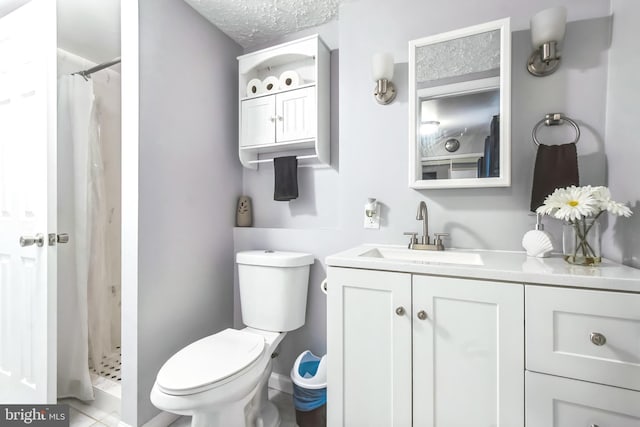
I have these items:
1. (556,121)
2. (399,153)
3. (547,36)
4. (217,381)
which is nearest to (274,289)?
(217,381)

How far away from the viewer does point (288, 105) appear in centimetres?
171

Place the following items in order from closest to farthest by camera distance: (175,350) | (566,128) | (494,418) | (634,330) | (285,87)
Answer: (634,330) → (494,418) → (566,128) → (175,350) → (285,87)

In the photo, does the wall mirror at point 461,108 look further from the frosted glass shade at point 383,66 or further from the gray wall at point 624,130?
the gray wall at point 624,130

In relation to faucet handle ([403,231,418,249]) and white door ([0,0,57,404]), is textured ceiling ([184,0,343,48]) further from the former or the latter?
faucet handle ([403,231,418,249])

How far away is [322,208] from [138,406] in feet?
4.46

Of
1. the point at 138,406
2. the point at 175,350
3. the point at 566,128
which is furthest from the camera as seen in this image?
the point at 175,350

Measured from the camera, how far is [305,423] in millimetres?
1373

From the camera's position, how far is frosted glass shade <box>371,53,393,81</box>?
1413 millimetres

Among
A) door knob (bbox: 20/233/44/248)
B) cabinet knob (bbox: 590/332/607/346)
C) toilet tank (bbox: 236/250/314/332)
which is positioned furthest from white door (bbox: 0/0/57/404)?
cabinet knob (bbox: 590/332/607/346)

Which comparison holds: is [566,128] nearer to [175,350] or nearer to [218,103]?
[218,103]

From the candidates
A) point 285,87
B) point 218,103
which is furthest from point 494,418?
point 218,103

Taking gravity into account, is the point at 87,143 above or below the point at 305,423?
above

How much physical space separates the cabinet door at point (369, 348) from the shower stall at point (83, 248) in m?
A: 1.29

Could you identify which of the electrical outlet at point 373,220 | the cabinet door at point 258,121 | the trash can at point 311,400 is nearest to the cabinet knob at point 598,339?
the electrical outlet at point 373,220
